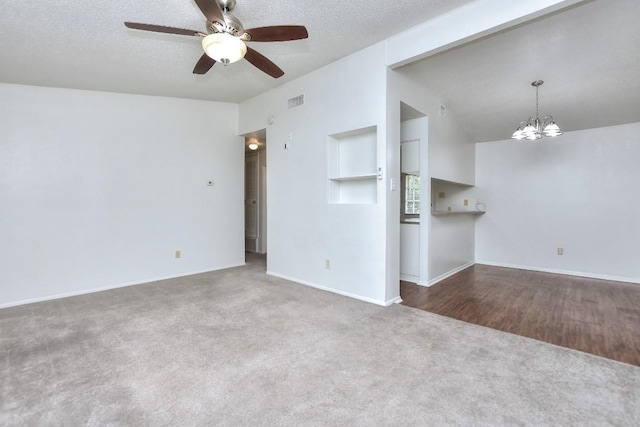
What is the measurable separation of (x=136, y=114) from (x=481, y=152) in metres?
6.04

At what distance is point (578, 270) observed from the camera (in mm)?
4844

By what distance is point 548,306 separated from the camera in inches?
132

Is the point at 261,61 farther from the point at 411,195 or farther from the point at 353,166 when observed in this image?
the point at 411,195

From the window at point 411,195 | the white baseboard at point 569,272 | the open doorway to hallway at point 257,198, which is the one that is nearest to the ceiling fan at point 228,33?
the window at point 411,195

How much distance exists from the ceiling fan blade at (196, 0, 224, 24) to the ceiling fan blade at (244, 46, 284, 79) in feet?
1.16

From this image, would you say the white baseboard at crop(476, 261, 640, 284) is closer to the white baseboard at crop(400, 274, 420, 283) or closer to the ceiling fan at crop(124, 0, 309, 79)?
the white baseboard at crop(400, 274, 420, 283)

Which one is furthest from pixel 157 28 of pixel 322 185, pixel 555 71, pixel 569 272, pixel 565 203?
pixel 569 272

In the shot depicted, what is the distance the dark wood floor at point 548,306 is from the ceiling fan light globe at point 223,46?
2982 mm

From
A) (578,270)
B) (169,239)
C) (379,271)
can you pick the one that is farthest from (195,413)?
(578,270)

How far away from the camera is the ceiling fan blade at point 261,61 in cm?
244

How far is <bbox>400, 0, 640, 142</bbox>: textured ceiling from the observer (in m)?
2.74

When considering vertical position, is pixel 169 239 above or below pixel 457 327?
above

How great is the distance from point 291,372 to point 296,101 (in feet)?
11.2

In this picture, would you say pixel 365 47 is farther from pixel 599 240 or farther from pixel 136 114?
pixel 599 240
